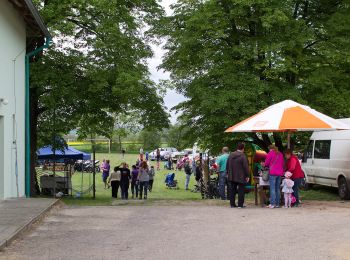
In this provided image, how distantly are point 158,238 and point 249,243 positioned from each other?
155cm

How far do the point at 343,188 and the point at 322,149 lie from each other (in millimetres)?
2299

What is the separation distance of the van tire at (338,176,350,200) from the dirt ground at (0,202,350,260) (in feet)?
12.8

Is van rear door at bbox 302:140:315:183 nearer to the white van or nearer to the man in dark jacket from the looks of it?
the white van

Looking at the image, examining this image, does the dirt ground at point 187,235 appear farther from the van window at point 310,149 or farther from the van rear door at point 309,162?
the van window at point 310,149

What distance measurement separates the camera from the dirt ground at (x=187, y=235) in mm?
7797

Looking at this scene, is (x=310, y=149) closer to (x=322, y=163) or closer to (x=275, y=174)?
(x=322, y=163)

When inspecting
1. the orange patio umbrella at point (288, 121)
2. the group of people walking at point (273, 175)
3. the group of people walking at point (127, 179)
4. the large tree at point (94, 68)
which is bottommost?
the group of people walking at point (127, 179)

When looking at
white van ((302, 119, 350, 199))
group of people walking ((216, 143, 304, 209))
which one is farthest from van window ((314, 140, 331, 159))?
group of people walking ((216, 143, 304, 209))

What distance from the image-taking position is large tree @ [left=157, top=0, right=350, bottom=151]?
18828 mm

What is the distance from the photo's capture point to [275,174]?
1402 centimetres

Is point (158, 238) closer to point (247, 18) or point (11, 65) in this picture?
point (11, 65)

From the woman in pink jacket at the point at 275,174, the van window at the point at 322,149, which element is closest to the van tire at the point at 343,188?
the van window at the point at 322,149

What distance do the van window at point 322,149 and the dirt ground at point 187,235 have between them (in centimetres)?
571

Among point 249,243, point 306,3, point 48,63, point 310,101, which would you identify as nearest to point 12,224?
point 249,243
